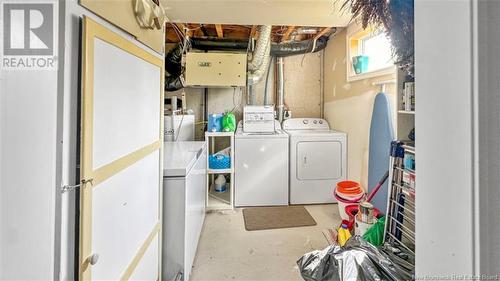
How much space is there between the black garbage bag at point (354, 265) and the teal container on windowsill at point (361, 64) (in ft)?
7.79

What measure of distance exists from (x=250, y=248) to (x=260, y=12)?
230 cm

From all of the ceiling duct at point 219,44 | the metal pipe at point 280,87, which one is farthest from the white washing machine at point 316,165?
the ceiling duct at point 219,44

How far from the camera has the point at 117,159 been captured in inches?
38.4

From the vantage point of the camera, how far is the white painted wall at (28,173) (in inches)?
25.3

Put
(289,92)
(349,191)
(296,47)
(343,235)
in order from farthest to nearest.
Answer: (289,92), (296,47), (349,191), (343,235)

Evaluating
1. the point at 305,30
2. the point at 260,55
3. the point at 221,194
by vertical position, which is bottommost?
the point at 221,194

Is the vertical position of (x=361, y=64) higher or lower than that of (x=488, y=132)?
higher

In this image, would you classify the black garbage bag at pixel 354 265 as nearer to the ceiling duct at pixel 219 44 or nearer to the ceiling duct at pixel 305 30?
the ceiling duct at pixel 305 30

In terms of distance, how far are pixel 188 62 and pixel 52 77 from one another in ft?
10.4

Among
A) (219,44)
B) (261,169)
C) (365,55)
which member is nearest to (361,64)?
(365,55)

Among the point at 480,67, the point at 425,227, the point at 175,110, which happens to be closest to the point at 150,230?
the point at 425,227

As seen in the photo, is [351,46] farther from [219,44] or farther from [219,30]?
[219,44]

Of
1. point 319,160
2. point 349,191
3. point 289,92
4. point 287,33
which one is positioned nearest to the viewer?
point 349,191

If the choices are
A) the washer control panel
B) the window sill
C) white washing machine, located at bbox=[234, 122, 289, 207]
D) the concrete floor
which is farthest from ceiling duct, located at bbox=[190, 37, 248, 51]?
the concrete floor
